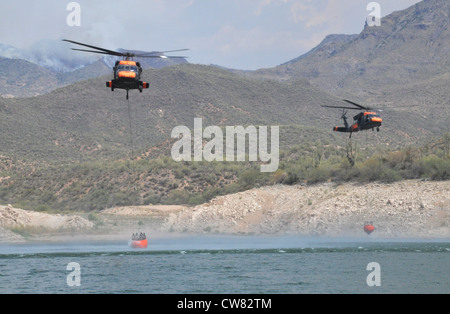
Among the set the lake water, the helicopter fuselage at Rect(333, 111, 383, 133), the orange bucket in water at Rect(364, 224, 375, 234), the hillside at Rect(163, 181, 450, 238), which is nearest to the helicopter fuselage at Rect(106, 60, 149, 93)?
Result: the lake water

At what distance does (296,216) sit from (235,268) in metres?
28.1

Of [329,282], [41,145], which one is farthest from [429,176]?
[41,145]

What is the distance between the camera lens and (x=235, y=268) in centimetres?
4828

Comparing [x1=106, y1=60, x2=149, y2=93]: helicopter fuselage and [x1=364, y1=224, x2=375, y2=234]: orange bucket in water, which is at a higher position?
[x1=106, y1=60, x2=149, y2=93]: helicopter fuselage

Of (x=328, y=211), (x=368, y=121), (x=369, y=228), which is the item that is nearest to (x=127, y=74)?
(x=368, y=121)

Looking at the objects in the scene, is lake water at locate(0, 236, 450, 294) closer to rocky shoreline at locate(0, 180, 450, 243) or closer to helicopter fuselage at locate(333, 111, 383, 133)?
rocky shoreline at locate(0, 180, 450, 243)

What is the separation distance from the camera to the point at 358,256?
53031 mm

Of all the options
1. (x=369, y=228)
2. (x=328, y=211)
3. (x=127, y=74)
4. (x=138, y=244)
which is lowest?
(x=138, y=244)

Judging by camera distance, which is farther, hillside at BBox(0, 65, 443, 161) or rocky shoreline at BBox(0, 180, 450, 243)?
hillside at BBox(0, 65, 443, 161)

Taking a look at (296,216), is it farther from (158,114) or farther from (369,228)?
(158,114)

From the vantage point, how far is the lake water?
131ft

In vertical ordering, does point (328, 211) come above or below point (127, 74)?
below

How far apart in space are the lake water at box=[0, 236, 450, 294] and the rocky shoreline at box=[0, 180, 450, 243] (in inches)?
129
